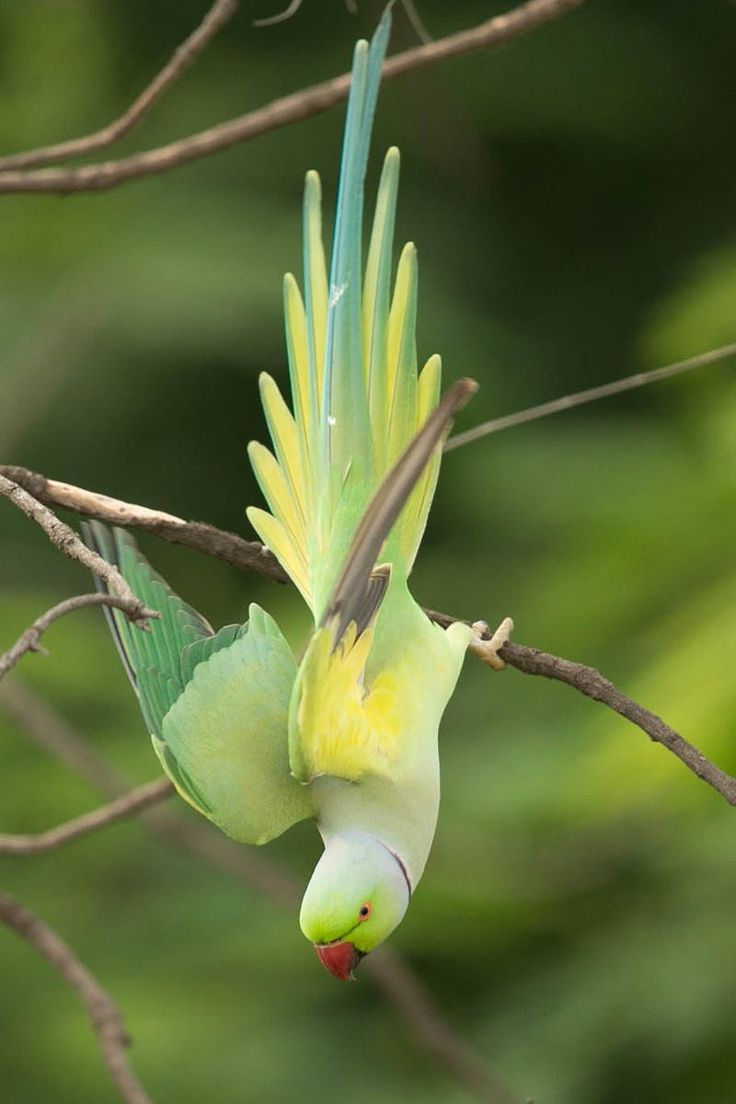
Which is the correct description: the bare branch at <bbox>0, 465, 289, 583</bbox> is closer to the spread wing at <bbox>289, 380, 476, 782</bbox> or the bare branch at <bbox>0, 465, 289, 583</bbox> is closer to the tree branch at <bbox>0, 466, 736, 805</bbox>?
the tree branch at <bbox>0, 466, 736, 805</bbox>

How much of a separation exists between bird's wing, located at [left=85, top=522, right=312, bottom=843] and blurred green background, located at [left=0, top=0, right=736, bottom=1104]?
1117 millimetres

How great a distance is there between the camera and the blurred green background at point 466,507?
143 inches

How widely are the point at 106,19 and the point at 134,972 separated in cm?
352

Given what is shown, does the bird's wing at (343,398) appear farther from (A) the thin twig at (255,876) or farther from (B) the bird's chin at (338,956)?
(A) the thin twig at (255,876)

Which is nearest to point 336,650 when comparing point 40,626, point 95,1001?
point 40,626

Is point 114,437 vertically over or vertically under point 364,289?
over

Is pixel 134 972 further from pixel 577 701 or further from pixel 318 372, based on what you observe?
pixel 318 372

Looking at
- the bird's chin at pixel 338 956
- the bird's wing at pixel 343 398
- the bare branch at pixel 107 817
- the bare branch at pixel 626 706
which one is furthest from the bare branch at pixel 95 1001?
the bare branch at pixel 626 706

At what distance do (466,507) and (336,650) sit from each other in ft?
11.4

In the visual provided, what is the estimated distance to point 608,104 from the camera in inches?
219

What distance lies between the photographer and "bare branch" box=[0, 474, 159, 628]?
174 centimetres

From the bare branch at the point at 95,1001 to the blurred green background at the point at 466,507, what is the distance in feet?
3.80

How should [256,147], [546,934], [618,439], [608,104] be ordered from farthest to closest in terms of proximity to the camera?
[256,147], [608,104], [618,439], [546,934]

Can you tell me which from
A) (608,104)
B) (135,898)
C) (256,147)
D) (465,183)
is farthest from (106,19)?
(135,898)
